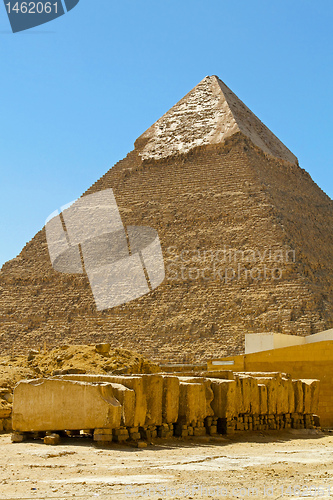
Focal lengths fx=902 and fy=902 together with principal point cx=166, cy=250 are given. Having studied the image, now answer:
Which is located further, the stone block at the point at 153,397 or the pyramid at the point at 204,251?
the pyramid at the point at 204,251

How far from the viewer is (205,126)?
6462 centimetres

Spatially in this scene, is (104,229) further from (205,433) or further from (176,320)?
(205,433)

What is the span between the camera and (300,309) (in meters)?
46.0

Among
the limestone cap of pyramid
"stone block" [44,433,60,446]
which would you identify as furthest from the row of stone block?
the limestone cap of pyramid

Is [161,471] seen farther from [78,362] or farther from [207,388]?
[78,362]

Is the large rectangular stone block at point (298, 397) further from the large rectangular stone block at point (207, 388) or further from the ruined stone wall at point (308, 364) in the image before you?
the large rectangular stone block at point (207, 388)

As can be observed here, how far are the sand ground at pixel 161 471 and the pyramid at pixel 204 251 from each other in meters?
33.2

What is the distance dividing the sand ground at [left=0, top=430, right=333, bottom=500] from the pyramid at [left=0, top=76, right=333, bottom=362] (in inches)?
1308

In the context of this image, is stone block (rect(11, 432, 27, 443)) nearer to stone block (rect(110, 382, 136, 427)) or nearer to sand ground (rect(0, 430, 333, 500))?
sand ground (rect(0, 430, 333, 500))

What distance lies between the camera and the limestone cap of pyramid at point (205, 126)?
63219mm

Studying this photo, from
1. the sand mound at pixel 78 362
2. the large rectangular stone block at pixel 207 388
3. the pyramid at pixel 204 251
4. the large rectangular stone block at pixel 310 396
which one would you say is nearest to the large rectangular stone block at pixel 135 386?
the large rectangular stone block at pixel 207 388

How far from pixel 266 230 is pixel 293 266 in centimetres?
471

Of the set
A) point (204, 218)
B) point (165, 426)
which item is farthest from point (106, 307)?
point (165, 426)

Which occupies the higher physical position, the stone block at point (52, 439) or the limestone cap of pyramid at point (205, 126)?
the limestone cap of pyramid at point (205, 126)
